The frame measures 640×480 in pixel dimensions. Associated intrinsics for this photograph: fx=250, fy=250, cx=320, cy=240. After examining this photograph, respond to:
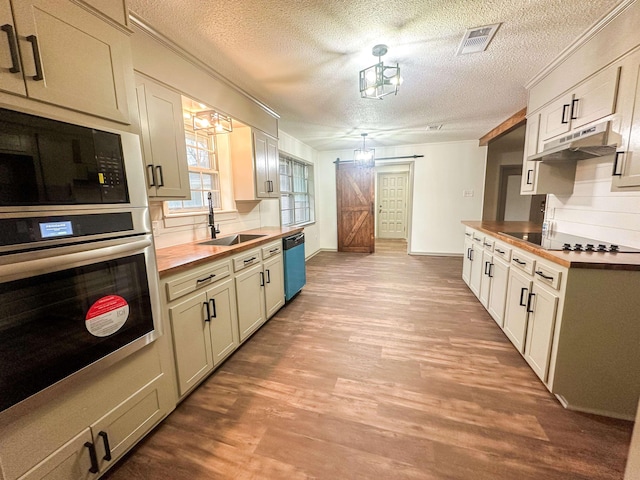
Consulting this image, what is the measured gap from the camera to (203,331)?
1.83 m

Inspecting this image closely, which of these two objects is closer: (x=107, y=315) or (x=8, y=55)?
(x=8, y=55)

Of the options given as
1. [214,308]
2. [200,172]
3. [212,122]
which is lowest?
[214,308]

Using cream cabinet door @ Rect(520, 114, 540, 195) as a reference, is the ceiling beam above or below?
above

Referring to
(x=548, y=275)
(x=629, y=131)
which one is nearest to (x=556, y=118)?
(x=629, y=131)

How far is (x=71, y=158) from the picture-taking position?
3.43 ft

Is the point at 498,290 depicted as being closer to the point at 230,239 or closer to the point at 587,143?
the point at 587,143

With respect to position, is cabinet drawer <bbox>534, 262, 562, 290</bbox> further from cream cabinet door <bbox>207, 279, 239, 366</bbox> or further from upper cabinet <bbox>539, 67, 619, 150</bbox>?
cream cabinet door <bbox>207, 279, 239, 366</bbox>

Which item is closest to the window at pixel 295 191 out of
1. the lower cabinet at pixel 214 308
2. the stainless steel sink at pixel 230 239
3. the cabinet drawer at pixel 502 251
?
the stainless steel sink at pixel 230 239

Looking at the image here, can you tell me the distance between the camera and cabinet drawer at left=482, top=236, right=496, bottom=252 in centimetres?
276

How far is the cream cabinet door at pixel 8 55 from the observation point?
0.85 metres

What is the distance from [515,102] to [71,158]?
4.39 meters

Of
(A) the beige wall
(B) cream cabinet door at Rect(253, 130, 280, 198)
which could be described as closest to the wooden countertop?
(B) cream cabinet door at Rect(253, 130, 280, 198)

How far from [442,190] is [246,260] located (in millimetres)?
4896

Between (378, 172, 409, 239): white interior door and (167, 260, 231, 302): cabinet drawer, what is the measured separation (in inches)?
281
